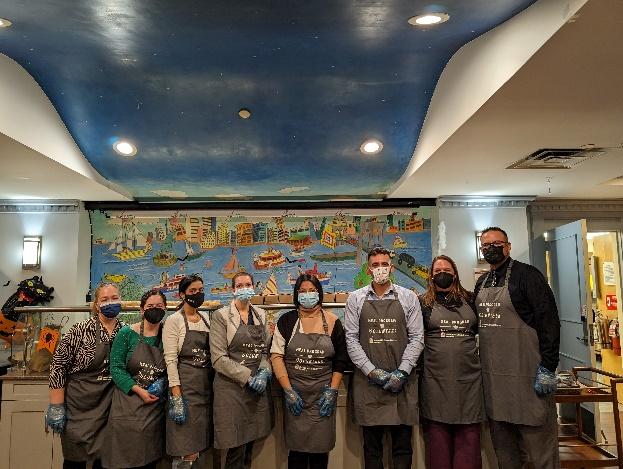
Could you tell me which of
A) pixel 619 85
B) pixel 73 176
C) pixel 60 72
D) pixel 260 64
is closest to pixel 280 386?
pixel 260 64

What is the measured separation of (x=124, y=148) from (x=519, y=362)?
3935mm

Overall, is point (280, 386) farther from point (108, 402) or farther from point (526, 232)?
point (526, 232)

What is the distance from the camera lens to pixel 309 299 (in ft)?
9.45

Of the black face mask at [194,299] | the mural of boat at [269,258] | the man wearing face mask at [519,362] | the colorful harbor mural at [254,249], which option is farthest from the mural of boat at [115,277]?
the man wearing face mask at [519,362]

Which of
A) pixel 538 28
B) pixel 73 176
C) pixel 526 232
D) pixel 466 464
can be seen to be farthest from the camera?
pixel 526 232

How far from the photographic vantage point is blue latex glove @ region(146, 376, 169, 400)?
8.92 ft

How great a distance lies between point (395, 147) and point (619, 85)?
2.30 m

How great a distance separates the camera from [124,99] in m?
4.01

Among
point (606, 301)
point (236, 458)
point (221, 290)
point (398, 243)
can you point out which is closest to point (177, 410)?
point (236, 458)

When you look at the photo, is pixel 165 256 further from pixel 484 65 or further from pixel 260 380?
pixel 484 65

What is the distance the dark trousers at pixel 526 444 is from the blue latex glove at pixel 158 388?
1963mm

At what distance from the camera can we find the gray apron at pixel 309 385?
109 inches

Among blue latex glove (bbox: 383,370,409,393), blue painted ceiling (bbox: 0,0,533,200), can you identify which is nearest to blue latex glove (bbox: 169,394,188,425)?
blue latex glove (bbox: 383,370,409,393)

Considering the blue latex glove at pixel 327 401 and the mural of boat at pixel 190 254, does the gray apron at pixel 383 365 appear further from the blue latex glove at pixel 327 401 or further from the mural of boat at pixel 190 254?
the mural of boat at pixel 190 254
